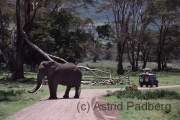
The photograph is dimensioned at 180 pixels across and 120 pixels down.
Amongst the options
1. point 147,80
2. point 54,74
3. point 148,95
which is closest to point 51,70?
point 54,74

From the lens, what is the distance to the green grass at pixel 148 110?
14339 mm

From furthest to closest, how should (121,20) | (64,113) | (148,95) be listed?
(121,20) < (148,95) < (64,113)

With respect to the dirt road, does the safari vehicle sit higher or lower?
lower

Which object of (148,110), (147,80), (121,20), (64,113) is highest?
(121,20)

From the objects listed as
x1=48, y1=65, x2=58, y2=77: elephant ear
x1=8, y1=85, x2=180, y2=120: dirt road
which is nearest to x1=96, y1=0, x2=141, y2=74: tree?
x1=48, y1=65, x2=58, y2=77: elephant ear

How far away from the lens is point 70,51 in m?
52.4

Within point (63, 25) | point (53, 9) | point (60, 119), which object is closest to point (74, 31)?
point (63, 25)

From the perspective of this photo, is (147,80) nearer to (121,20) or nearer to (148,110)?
(148,110)

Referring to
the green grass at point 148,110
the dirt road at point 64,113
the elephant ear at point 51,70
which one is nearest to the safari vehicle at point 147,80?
the green grass at point 148,110

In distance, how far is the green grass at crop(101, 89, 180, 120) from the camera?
565 inches

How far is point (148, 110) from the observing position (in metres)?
16.0

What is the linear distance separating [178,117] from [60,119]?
18.1 ft

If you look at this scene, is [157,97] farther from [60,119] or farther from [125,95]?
[60,119]

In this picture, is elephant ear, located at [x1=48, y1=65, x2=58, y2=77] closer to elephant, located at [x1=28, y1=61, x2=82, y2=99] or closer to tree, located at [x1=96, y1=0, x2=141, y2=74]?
elephant, located at [x1=28, y1=61, x2=82, y2=99]
